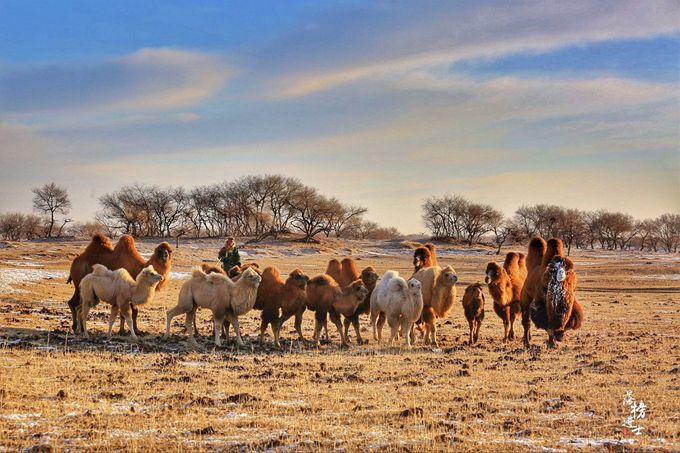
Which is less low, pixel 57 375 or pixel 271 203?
pixel 271 203

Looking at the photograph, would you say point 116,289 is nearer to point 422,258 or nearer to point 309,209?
point 422,258

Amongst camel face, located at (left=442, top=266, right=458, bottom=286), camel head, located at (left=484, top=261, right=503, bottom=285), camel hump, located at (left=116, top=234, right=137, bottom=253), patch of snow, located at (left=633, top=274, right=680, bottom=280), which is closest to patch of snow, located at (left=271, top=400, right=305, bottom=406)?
camel face, located at (left=442, top=266, right=458, bottom=286)

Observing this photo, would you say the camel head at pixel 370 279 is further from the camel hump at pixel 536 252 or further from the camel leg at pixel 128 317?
the camel leg at pixel 128 317

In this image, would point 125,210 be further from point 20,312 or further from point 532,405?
point 532,405

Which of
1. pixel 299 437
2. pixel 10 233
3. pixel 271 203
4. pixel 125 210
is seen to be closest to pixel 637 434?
pixel 299 437

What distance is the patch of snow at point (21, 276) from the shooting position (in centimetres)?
2567

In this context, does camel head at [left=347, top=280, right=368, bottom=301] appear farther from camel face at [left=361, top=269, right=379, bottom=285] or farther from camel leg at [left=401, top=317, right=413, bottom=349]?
camel face at [left=361, top=269, right=379, bottom=285]

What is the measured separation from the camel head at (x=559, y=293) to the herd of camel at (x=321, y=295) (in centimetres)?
2

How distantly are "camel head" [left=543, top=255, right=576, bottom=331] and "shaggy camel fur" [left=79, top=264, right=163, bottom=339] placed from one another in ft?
29.8

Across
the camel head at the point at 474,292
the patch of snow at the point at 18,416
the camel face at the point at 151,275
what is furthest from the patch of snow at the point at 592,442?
the camel face at the point at 151,275

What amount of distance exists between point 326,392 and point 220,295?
18.6 feet

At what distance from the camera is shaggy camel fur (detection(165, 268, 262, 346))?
50.8 feet

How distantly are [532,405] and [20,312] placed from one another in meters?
14.9

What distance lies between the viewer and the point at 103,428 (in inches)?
324
